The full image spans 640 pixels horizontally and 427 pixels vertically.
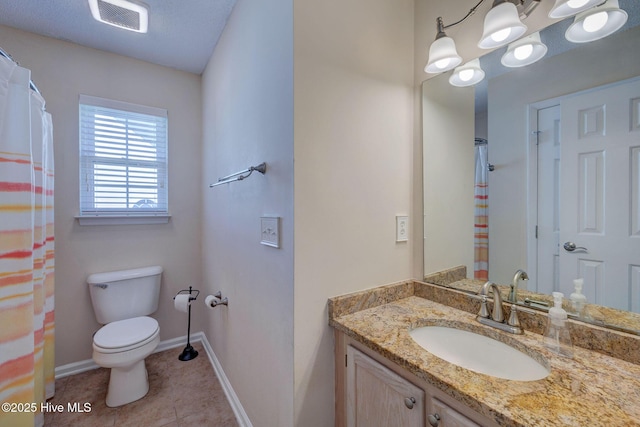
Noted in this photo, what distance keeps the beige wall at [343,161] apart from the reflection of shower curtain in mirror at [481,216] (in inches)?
12.3

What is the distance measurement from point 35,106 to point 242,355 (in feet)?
5.54

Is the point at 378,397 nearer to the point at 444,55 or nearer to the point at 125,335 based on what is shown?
the point at 444,55

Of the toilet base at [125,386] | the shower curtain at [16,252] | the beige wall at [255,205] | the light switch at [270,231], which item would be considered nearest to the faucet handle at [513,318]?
the beige wall at [255,205]

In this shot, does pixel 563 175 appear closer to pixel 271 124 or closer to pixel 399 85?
pixel 399 85

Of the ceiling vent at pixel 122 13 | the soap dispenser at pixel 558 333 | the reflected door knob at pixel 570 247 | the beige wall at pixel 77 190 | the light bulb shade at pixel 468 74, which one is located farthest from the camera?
the beige wall at pixel 77 190

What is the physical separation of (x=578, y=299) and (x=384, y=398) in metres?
0.74

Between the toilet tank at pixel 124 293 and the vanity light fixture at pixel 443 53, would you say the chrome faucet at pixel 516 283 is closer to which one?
the vanity light fixture at pixel 443 53

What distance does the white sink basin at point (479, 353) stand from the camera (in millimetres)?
872

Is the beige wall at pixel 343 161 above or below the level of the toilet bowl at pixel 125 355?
above

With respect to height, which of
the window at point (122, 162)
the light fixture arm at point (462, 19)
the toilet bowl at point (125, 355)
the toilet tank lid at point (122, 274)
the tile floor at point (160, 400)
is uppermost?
the light fixture arm at point (462, 19)

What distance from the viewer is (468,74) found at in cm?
121

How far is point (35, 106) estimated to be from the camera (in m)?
1.33

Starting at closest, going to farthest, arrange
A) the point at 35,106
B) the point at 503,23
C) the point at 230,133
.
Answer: the point at 503,23
the point at 35,106
the point at 230,133

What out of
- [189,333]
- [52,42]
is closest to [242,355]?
[189,333]
